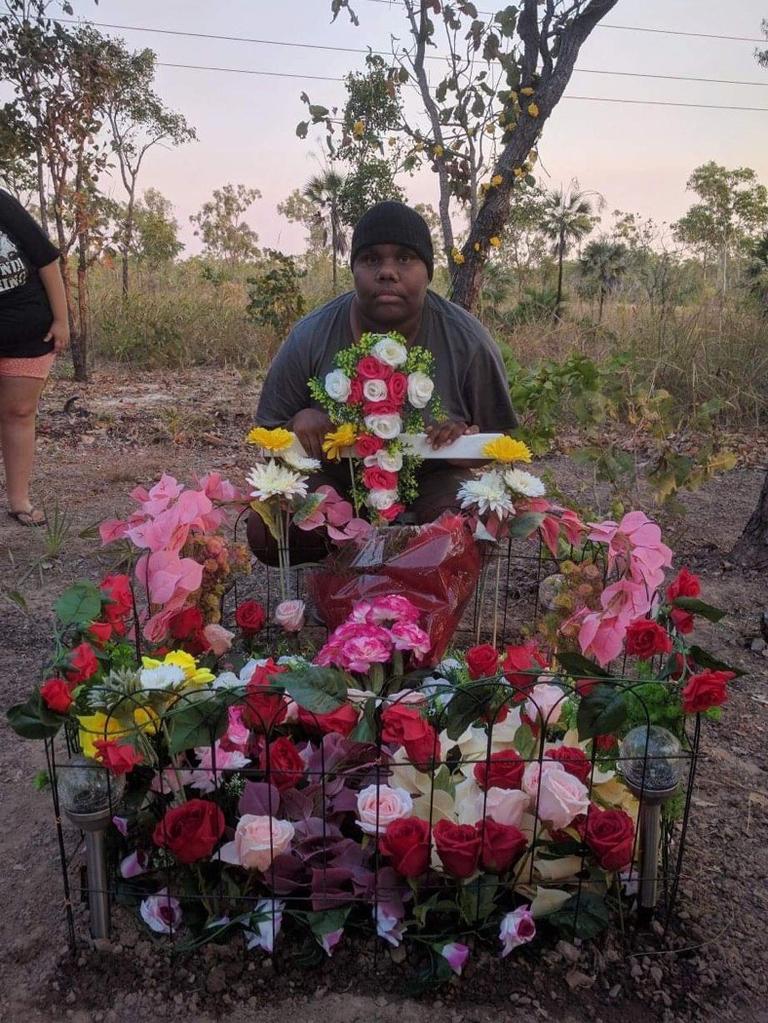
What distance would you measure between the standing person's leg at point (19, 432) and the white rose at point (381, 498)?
213 cm

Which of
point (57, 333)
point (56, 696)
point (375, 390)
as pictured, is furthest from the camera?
point (57, 333)

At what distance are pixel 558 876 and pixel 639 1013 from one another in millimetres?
246

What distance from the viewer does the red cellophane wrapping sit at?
2008mm

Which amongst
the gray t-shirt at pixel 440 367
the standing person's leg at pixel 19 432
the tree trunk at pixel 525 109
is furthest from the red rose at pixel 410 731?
the tree trunk at pixel 525 109

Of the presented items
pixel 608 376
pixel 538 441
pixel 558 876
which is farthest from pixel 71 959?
pixel 608 376

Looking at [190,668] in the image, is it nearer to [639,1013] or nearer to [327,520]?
[327,520]

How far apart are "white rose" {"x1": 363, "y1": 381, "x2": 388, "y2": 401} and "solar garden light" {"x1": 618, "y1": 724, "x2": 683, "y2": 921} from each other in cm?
111

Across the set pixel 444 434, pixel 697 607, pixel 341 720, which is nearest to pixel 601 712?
pixel 697 607

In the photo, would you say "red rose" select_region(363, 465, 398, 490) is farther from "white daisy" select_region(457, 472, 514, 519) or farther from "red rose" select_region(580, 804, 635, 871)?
"red rose" select_region(580, 804, 635, 871)

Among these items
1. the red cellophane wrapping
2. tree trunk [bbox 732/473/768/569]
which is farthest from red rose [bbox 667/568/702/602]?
tree trunk [bbox 732/473/768/569]

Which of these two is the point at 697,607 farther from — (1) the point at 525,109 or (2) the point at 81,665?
(1) the point at 525,109

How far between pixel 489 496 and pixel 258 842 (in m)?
0.97

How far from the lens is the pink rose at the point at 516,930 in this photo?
4.53 ft

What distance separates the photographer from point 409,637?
1.75 meters
